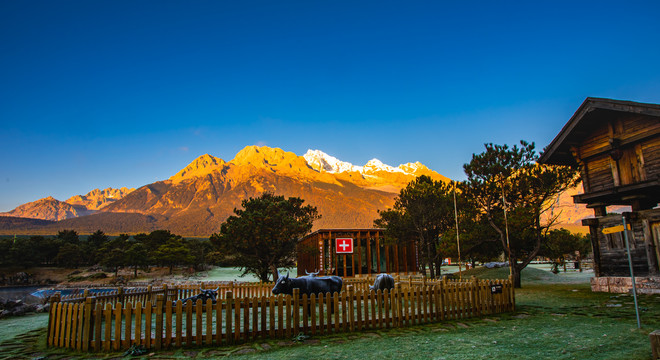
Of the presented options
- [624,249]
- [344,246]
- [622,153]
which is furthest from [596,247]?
[344,246]

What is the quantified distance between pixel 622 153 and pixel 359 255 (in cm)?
2603

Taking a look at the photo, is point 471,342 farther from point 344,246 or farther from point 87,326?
point 344,246

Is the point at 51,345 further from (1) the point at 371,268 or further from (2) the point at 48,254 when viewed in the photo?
(2) the point at 48,254

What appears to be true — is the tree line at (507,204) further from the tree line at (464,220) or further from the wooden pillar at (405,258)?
the wooden pillar at (405,258)

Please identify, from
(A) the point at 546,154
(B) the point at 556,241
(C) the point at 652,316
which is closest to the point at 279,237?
(A) the point at 546,154

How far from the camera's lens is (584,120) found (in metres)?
16.5

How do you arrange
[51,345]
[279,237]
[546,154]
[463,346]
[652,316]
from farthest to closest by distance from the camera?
[279,237] < [546,154] < [652,316] < [51,345] < [463,346]

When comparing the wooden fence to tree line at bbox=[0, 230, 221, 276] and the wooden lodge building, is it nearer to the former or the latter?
the wooden lodge building

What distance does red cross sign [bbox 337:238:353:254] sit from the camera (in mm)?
37125

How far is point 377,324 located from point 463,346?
2662mm

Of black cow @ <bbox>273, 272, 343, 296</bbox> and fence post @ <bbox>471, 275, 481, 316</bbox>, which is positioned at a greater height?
black cow @ <bbox>273, 272, 343, 296</bbox>

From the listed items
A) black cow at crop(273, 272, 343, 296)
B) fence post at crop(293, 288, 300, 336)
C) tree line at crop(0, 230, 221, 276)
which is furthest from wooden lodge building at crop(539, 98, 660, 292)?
tree line at crop(0, 230, 221, 276)

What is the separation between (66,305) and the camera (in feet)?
26.1

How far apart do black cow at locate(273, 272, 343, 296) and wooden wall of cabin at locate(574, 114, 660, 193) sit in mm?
13180
